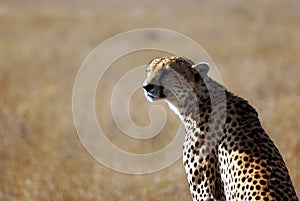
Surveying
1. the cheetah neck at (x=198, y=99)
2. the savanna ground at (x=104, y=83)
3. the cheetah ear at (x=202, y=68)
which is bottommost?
the savanna ground at (x=104, y=83)

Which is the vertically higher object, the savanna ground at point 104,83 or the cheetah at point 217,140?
the cheetah at point 217,140

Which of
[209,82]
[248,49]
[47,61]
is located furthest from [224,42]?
[209,82]

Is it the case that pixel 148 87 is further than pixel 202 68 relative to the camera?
No

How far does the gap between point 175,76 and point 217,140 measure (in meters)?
0.41

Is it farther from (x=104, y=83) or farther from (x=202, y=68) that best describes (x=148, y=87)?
(x=104, y=83)

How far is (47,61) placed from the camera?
12859 millimetres

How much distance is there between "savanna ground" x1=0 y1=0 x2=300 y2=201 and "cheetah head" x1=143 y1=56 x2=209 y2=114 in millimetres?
1197

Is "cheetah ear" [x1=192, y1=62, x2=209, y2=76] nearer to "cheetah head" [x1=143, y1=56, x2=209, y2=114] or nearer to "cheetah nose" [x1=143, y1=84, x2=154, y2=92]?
"cheetah head" [x1=143, y1=56, x2=209, y2=114]

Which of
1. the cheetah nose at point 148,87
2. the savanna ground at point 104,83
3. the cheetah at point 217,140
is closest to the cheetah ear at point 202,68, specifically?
the cheetah at point 217,140

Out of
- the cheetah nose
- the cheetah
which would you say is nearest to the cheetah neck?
the cheetah

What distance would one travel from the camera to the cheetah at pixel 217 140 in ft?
11.4

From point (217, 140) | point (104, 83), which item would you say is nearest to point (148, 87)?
point (217, 140)

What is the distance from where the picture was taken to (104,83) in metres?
11.6

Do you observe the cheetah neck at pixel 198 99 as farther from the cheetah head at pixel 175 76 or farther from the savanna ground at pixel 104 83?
the savanna ground at pixel 104 83
